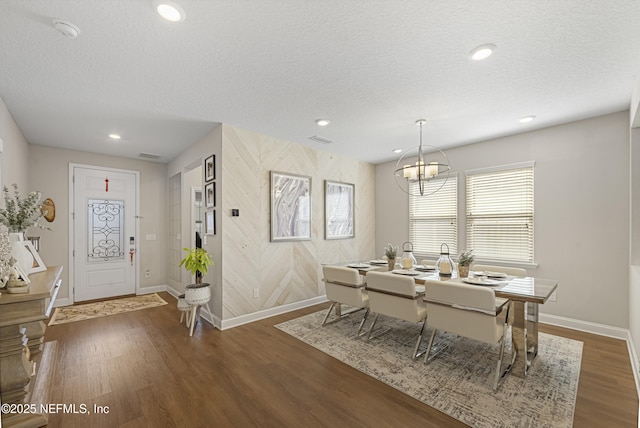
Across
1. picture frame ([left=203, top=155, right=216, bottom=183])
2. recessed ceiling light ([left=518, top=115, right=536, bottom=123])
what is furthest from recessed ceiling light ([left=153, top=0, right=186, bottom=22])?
recessed ceiling light ([left=518, top=115, right=536, bottom=123])

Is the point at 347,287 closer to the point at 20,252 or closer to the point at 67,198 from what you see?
the point at 20,252

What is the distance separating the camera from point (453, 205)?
479 centimetres

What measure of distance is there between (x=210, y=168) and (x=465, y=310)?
362cm

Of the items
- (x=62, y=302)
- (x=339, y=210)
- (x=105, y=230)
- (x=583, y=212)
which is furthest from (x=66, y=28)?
(x=583, y=212)

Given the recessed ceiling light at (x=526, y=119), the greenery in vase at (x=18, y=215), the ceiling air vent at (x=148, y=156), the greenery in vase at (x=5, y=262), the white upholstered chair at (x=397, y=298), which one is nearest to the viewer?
the greenery in vase at (x=5, y=262)

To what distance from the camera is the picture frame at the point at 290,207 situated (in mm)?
4277

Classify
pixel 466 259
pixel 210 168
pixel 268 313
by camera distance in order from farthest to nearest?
pixel 268 313 → pixel 210 168 → pixel 466 259

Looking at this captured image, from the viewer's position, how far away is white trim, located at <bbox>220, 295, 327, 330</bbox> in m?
3.69

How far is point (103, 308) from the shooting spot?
14.8ft

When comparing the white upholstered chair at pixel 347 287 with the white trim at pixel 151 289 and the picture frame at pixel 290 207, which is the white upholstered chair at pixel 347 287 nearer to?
the picture frame at pixel 290 207

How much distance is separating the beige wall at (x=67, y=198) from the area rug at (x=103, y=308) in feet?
1.53

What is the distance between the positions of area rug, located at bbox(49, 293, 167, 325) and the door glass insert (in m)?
0.85

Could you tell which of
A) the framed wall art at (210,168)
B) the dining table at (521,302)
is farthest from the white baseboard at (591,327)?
the framed wall art at (210,168)

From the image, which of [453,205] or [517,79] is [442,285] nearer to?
[517,79]
